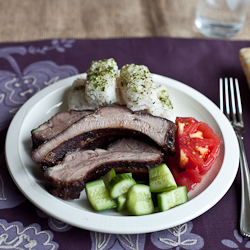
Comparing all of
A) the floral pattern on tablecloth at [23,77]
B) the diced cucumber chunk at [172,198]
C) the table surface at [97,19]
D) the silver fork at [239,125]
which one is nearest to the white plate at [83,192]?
the diced cucumber chunk at [172,198]

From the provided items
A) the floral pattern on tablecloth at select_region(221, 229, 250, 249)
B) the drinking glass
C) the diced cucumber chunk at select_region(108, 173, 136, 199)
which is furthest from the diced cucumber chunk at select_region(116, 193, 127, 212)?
the drinking glass

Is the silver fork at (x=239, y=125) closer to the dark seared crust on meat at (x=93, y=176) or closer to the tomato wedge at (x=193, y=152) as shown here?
the tomato wedge at (x=193, y=152)

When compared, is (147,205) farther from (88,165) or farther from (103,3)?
(103,3)

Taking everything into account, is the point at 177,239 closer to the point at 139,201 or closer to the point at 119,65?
the point at 139,201

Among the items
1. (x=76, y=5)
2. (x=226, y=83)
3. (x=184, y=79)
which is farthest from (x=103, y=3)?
(x=226, y=83)

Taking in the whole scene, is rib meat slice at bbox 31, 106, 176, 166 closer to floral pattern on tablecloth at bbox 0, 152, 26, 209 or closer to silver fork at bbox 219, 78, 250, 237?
floral pattern on tablecloth at bbox 0, 152, 26, 209

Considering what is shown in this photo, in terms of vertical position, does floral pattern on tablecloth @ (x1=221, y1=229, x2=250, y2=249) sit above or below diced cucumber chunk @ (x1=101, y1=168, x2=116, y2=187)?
below
